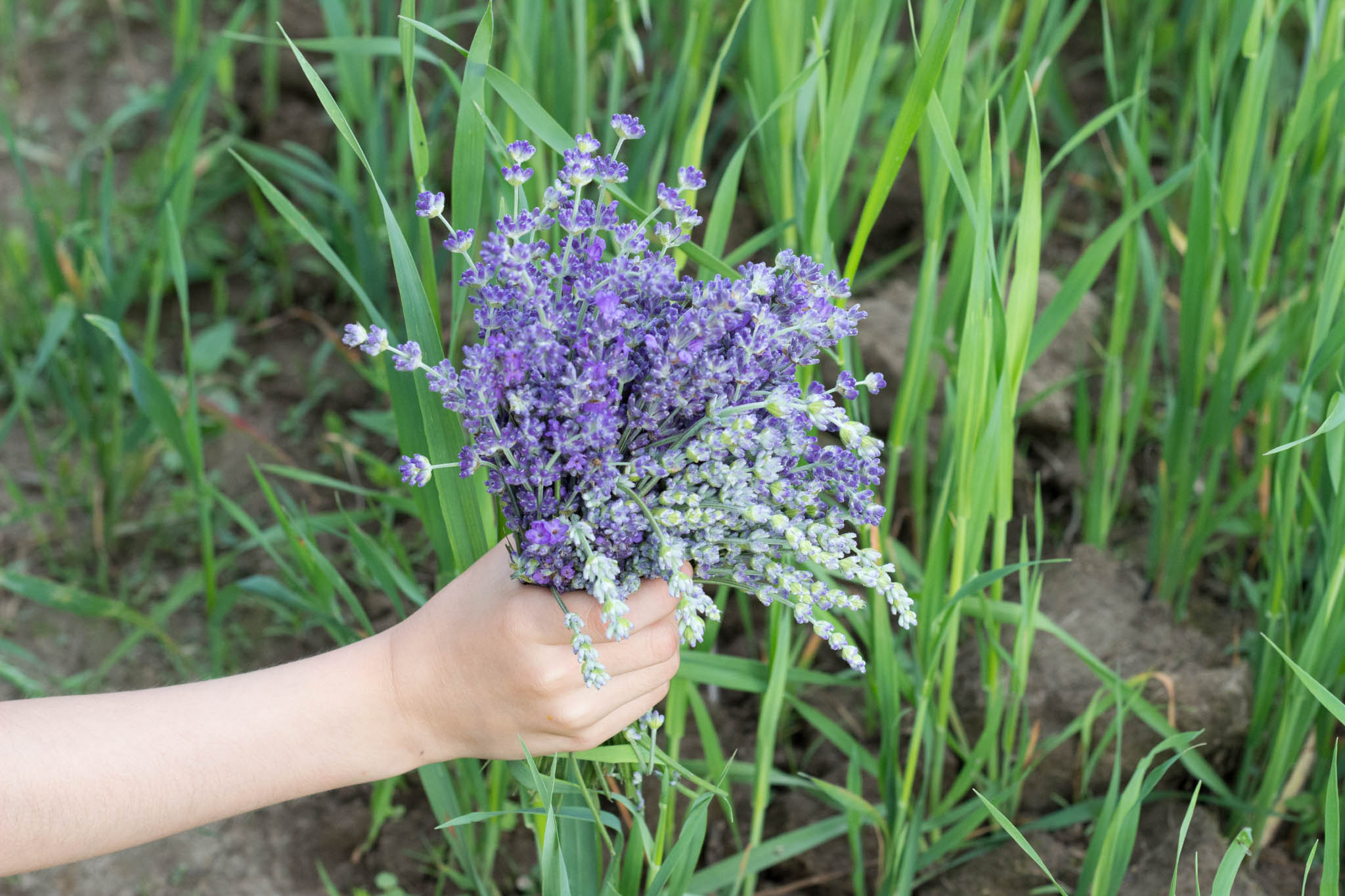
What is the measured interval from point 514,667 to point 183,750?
31cm

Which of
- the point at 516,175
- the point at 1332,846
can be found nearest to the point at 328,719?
the point at 516,175

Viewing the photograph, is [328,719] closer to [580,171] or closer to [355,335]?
[355,335]

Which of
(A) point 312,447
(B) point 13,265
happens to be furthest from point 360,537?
(B) point 13,265

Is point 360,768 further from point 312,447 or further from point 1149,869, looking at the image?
point 312,447

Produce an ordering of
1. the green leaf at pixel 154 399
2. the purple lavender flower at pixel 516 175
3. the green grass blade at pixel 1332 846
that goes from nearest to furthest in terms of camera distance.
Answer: the purple lavender flower at pixel 516 175 → the green grass blade at pixel 1332 846 → the green leaf at pixel 154 399

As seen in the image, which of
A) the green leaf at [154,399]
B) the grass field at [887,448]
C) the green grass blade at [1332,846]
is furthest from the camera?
the green leaf at [154,399]

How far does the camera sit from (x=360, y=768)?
1021 millimetres

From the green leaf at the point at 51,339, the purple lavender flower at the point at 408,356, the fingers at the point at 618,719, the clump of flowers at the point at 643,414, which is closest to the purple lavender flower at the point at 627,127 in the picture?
the clump of flowers at the point at 643,414

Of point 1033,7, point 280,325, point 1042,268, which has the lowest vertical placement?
point 280,325

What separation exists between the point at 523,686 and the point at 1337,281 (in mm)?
913

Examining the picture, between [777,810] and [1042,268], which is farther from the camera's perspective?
[1042,268]

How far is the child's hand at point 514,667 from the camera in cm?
91

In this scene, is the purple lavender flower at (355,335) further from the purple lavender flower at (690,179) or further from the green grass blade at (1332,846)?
the green grass blade at (1332,846)

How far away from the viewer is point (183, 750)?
3.16 ft
